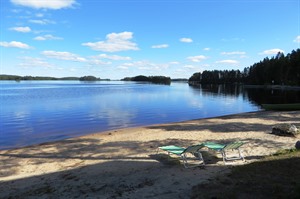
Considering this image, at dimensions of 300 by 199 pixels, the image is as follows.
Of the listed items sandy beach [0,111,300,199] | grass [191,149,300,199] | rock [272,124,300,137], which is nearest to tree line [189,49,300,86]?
rock [272,124,300,137]

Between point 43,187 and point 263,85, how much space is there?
13153 cm

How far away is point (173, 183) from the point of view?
7121 millimetres

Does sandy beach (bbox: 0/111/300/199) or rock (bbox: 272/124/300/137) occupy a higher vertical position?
rock (bbox: 272/124/300/137)

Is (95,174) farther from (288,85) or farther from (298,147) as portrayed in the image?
(288,85)

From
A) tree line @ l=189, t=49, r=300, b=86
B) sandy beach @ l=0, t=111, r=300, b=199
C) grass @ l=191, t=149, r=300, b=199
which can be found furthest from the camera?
tree line @ l=189, t=49, r=300, b=86

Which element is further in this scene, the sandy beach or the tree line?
the tree line

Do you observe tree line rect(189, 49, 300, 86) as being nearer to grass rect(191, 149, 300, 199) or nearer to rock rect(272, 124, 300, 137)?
rock rect(272, 124, 300, 137)

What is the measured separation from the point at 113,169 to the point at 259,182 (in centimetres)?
457

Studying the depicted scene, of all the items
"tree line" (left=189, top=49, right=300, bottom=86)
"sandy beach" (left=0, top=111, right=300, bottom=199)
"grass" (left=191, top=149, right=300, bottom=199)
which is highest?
"tree line" (left=189, top=49, right=300, bottom=86)

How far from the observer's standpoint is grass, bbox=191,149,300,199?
5867 mm

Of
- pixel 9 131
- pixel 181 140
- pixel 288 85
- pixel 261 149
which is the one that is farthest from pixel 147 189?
pixel 288 85

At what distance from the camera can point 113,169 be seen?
926 centimetres

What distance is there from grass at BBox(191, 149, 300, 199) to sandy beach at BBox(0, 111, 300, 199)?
0.40m

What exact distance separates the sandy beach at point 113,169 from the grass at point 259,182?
40cm
